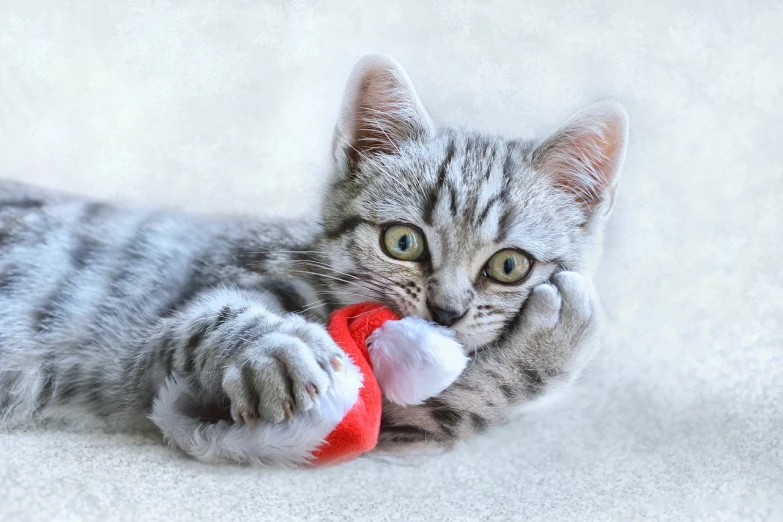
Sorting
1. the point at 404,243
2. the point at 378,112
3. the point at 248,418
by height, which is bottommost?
the point at 248,418

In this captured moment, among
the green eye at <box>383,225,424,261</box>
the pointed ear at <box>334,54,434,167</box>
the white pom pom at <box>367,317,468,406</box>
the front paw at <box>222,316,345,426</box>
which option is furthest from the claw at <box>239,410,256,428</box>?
the pointed ear at <box>334,54,434,167</box>

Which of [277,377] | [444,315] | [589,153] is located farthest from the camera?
[589,153]

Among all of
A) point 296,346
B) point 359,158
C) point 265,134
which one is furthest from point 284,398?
point 265,134

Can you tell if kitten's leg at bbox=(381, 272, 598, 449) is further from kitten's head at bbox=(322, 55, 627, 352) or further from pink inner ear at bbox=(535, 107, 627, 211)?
pink inner ear at bbox=(535, 107, 627, 211)

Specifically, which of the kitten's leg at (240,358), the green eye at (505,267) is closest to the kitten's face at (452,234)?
the green eye at (505,267)

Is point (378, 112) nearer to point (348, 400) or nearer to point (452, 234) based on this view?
point (452, 234)

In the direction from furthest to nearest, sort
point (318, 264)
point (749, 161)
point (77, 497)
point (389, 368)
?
point (749, 161)
point (318, 264)
point (389, 368)
point (77, 497)

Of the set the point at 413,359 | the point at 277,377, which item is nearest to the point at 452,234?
the point at 413,359

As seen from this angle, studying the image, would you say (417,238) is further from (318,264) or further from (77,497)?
(77,497)
